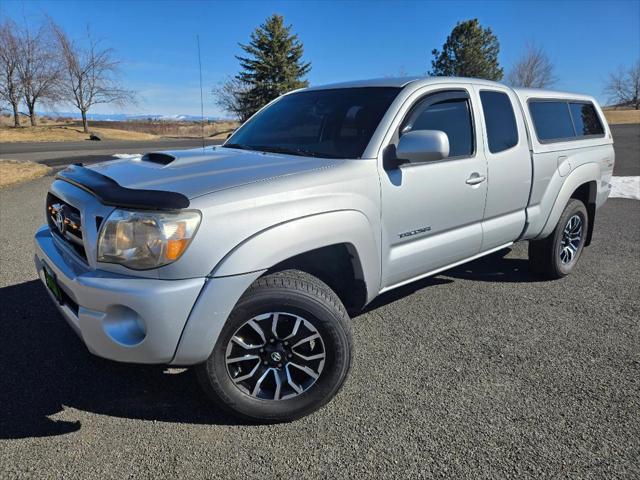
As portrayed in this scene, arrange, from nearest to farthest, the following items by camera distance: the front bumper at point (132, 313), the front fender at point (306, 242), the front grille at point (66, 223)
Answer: the front bumper at point (132, 313) → the front fender at point (306, 242) → the front grille at point (66, 223)

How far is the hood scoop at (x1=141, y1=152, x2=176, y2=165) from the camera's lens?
116 inches

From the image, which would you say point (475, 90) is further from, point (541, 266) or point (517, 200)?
point (541, 266)

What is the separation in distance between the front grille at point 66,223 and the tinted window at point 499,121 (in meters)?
2.95

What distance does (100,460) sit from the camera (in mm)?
2248

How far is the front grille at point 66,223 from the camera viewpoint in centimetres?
249

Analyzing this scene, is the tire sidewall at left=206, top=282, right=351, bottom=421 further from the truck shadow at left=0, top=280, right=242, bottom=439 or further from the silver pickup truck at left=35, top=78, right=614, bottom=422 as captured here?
the truck shadow at left=0, top=280, right=242, bottom=439

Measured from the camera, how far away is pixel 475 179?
345cm

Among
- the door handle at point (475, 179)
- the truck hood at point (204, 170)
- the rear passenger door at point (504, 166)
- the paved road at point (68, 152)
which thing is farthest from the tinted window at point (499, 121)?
the paved road at point (68, 152)

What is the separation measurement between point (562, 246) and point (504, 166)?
1546 mm

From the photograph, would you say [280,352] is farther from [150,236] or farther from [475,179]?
[475,179]

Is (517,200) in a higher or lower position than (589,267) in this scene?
higher

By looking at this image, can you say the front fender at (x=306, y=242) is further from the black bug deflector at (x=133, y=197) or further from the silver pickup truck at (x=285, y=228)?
the black bug deflector at (x=133, y=197)

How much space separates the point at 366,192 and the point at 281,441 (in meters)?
1.43

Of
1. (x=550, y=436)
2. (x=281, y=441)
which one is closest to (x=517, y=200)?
(x=550, y=436)
